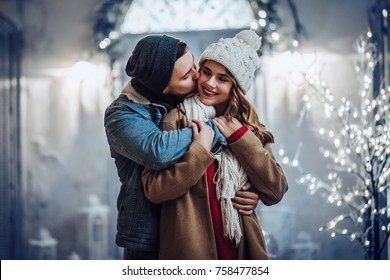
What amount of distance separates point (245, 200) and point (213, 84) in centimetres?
33

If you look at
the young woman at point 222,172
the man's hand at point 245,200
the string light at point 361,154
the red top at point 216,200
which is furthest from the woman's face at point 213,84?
the string light at point 361,154

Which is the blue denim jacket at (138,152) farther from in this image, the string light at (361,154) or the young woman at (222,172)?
the string light at (361,154)

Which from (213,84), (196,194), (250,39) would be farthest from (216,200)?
(250,39)

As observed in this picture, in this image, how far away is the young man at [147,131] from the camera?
4.72 feet

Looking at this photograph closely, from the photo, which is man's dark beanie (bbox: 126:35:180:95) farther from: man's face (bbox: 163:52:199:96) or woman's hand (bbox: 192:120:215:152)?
woman's hand (bbox: 192:120:215:152)

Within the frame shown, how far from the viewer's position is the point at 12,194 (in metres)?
3.00

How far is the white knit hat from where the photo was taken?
1490mm

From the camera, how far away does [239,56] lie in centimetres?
150

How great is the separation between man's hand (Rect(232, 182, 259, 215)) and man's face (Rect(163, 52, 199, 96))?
309 millimetres

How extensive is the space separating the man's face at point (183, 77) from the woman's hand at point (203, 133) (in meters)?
0.10

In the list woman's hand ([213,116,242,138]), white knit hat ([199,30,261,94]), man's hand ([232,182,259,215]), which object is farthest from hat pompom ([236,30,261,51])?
man's hand ([232,182,259,215])

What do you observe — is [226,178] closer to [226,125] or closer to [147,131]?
[226,125]

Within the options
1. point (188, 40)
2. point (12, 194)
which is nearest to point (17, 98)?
point (12, 194)

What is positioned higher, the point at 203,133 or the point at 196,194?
the point at 203,133
